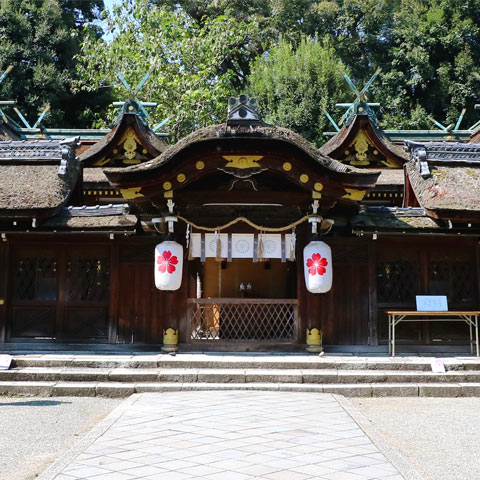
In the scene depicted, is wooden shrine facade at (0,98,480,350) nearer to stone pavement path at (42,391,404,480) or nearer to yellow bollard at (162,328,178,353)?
yellow bollard at (162,328,178,353)

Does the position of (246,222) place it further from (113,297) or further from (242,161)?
(113,297)

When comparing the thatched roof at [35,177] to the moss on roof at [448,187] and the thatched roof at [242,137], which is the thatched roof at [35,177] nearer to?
the thatched roof at [242,137]

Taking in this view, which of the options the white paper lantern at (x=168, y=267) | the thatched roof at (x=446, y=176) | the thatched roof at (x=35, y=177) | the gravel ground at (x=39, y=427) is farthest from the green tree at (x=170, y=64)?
the gravel ground at (x=39, y=427)

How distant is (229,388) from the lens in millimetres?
9367

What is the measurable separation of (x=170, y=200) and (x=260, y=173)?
201cm

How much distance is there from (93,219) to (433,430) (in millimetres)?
7823

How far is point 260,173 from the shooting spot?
11391 millimetres

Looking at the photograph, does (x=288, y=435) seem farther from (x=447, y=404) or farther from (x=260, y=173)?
(x=260, y=173)

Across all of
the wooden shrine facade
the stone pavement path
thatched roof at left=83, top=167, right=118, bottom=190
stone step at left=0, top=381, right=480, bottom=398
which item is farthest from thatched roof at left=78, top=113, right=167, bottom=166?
the stone pavement path

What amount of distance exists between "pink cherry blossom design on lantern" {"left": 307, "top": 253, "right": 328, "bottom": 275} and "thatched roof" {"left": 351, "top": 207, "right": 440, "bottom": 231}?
1.11 metres

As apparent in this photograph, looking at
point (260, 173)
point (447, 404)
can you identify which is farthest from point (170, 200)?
point (447, 404)

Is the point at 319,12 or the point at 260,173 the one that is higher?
the point at 319,12

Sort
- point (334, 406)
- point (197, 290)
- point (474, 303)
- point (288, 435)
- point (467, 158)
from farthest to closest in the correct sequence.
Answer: point (197, 290)
point (467, 158)
point (474, 303)
point (334, 406)
point (288, 435)

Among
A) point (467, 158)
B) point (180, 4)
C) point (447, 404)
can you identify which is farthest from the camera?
point (180, 4)
